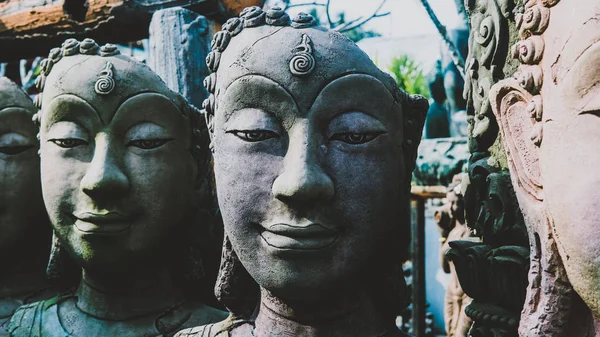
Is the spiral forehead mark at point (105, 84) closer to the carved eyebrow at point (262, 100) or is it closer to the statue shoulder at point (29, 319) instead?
the carved eyebrow at point (262, 100)

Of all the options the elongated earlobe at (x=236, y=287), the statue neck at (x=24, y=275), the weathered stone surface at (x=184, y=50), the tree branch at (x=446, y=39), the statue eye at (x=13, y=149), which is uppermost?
the tree branch at (x=446, y=39)

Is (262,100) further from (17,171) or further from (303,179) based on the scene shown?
(17,171)

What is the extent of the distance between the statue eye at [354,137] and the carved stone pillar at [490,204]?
0.48m

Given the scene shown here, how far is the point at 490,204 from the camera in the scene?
8.87 feet

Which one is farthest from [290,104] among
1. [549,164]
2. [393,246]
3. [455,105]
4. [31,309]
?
[455,105]

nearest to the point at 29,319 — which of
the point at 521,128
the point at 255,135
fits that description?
the point at 255,135

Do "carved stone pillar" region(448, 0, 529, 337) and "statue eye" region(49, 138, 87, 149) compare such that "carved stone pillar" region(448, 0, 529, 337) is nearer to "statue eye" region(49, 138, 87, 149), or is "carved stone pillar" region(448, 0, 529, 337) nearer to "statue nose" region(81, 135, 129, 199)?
"statue nose" region(81, 135, 129, 199)

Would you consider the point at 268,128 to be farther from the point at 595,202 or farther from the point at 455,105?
the point at 455,105

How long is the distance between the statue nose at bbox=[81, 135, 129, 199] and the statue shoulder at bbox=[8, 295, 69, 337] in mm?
798

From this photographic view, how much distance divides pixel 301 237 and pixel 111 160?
1140 mm

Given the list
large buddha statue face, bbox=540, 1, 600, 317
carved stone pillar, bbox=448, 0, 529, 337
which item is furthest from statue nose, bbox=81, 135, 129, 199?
large buddha statue face, bbox=540, 1, 600, 317

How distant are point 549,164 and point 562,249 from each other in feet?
0.76

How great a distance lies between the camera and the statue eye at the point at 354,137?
100 inches

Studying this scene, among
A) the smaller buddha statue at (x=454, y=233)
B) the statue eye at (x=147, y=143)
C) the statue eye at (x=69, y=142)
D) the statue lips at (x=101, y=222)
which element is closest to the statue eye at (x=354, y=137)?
the statue eye at (x=147, y=143)
